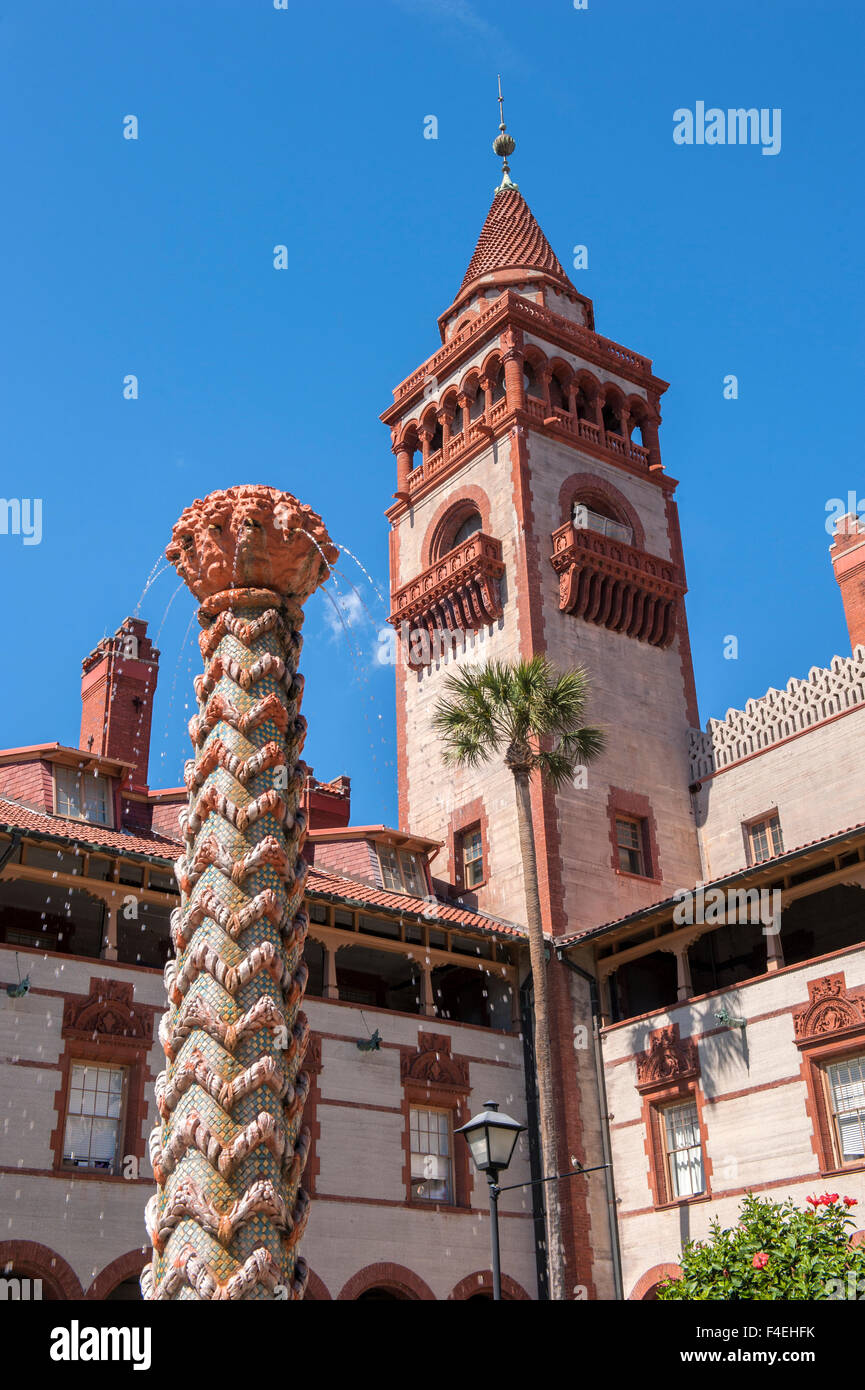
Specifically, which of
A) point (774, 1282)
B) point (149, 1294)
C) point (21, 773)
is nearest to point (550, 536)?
point (21, 773)

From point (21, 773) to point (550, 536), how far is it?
52.6ft

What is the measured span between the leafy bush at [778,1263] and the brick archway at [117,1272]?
395 inches

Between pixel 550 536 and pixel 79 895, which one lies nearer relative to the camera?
pixel 79 895

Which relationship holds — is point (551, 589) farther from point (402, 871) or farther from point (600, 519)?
point (402, 871)

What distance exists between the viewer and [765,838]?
34312 millimetres

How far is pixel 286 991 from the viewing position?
7.79m

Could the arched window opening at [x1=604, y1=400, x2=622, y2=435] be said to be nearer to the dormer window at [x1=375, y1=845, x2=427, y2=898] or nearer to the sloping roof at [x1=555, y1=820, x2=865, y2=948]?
the dormer window at [x1=375, y1=845, x2=427, y2=898]

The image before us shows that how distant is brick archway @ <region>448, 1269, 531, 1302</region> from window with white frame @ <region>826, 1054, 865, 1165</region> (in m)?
7.55

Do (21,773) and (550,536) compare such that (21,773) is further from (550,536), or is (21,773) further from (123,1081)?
(550,536)

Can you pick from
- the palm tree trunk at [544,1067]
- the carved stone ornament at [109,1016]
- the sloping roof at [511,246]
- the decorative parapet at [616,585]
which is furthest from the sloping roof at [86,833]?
the sloping roof at [511,246]

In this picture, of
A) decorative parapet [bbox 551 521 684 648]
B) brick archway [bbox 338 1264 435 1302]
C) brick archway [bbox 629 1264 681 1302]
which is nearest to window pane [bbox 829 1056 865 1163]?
brick archway [bbox 629 1264 681 1302]

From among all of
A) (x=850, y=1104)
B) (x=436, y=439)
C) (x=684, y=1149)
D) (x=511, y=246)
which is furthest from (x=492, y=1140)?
(x=511, y=246)

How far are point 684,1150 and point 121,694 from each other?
1882 centimetres
